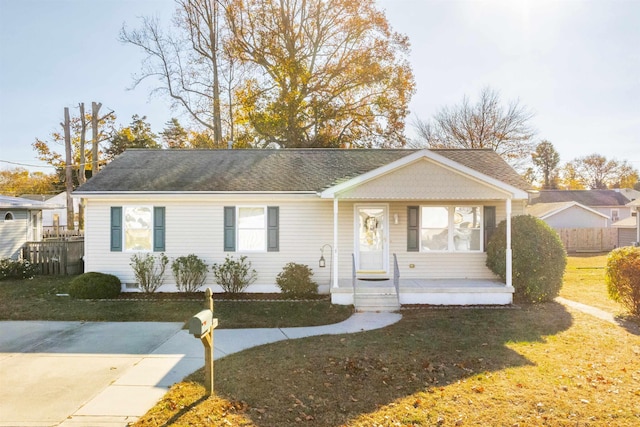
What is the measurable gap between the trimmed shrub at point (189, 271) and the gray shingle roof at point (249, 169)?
206 cm

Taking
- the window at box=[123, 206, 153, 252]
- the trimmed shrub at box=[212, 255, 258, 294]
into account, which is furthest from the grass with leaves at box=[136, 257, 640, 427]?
the window at box=[123, 206, 153, 252]

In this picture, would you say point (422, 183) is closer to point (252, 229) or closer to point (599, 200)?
point (252, 229)

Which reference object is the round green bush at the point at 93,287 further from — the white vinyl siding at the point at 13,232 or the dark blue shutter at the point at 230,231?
the white vinyl siding at the point at 13,232

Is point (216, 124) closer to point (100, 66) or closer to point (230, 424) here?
Result: point (100, 66)

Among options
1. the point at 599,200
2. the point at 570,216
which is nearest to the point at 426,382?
the point at 570,216

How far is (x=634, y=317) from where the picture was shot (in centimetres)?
946

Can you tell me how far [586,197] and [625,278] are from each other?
3937cm

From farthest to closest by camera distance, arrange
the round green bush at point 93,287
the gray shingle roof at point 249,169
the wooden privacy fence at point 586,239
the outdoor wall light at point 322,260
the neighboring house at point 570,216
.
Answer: the neighboring house at point 570,216 < the wooden privacy fence at point 586,239 < the gray shingle roof at point 249,169 < the outdoor wall light at point 322,260 < the round green bush at point 93,287

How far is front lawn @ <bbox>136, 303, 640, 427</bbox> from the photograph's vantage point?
455cm

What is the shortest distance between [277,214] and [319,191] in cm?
147

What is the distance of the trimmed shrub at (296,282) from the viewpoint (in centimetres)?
1114

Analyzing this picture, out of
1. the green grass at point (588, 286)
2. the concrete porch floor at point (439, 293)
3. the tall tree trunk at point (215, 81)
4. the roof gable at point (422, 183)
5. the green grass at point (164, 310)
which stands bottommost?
the green grass at point (588, 286)

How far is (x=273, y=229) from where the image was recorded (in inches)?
466

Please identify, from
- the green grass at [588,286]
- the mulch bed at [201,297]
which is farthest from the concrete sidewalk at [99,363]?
the green grass at [588,286]
